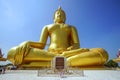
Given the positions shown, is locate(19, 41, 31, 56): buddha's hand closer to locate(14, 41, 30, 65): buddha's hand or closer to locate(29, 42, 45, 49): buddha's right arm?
locate(14, 41, 30, 65): buddha's hand

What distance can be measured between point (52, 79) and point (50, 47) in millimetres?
5663

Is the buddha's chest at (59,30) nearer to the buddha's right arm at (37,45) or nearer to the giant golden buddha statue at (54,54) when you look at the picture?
the giant golden buddha statue at (54,54)

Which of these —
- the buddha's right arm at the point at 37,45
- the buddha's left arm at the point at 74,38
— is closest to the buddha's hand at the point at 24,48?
the buddha's right arm at the point at 37,45

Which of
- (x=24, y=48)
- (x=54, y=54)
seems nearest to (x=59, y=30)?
(x=54, y=54)

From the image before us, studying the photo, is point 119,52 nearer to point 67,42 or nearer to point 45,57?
point 67,42

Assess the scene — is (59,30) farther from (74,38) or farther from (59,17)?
(59,17)

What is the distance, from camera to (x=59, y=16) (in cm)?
1434

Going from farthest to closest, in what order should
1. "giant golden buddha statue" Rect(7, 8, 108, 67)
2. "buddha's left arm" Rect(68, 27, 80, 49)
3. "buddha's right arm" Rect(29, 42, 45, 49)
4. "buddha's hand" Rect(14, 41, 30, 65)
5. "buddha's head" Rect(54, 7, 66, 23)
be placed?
"buddha's head" Rect(54, 7, 66, 23) < "buddha's left arm" Rect(68, 27, 80, 49) < "buddha's right arm" Rect(29, 42, 45, 49) < "buddha's hand" Rect(14, 41, 30, 65) < "giant golden buddha statue" Rect(7, 8, 108, 67)

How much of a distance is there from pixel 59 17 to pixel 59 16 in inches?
2.8

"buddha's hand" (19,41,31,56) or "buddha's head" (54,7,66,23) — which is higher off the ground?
"buddha's head" (54,7,66,23)

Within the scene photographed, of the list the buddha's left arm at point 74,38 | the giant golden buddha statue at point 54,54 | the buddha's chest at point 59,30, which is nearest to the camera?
the giant golden buddha statue at point 54,54

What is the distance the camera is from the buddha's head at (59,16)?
14.3 metres

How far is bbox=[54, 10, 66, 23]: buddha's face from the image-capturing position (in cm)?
1431

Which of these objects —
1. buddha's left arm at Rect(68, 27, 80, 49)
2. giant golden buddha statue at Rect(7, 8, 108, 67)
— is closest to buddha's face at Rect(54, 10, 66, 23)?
buddha's left arm at Rect(68, 27, 80, 49)
